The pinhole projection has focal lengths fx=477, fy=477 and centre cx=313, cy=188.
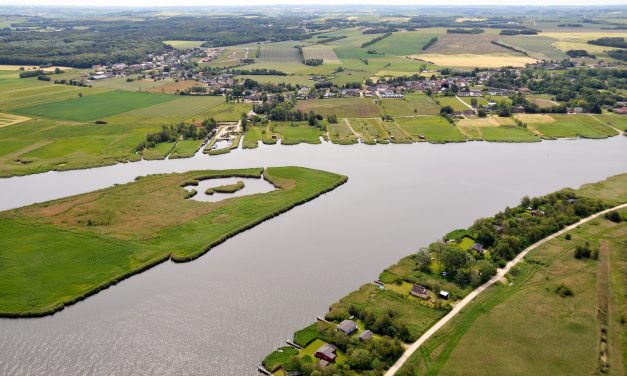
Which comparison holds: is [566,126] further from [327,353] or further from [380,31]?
[380,31]

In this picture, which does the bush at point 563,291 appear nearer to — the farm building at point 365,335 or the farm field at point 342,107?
the farm building at point 365,335

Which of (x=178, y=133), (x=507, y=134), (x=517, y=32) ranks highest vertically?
(x=517, y=32)

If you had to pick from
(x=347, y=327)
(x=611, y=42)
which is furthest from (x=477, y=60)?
(x=347, y=327)

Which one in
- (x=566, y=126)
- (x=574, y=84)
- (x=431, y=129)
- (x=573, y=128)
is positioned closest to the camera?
(x=431, y=129)

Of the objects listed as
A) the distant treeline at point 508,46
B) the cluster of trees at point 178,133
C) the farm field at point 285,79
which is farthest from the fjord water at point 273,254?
the distant treeline at point 508,46

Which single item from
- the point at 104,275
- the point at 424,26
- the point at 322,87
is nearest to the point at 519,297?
the point at 104,275

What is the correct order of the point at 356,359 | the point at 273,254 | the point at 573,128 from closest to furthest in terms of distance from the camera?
the point at 356,359 < the point at 273,254 < the point at 573,128

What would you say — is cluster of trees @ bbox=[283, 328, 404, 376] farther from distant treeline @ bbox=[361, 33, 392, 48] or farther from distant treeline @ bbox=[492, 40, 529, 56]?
distant treeline @ bbox=[361, 33, 392, 48]
